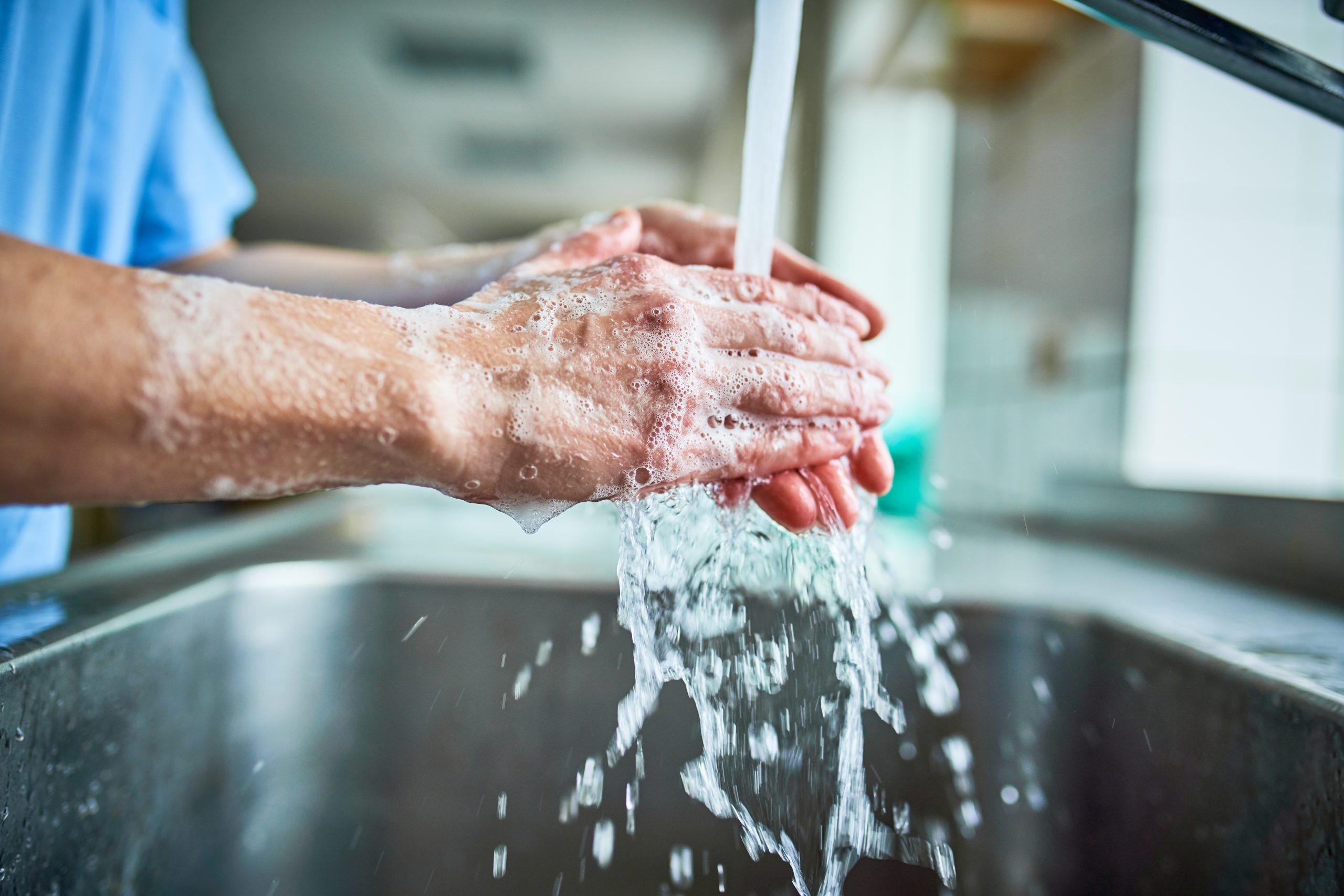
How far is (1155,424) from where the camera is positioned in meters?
0.83

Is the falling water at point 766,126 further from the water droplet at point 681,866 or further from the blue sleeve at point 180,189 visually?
the blue sleeve at point 180,189

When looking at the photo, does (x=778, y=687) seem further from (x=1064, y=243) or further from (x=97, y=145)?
(x=1064, y=243)

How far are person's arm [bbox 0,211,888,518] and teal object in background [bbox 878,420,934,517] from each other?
0.93 m

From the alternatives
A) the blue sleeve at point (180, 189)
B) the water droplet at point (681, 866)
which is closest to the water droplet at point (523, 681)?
the water droplet at point (681, 866)

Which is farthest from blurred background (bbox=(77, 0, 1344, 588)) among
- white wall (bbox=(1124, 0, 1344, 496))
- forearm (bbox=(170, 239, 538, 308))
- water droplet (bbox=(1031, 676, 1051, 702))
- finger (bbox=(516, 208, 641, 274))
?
forearm (bbox=(170, 239, 538, 308))

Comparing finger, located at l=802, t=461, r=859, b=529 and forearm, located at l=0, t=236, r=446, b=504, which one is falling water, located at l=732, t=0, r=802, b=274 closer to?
finger, located at l=802, t=461, r=859, b=529

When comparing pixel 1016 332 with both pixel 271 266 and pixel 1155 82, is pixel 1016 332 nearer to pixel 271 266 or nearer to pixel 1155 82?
pixel 1155 82

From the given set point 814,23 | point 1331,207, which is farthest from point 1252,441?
point 814,23

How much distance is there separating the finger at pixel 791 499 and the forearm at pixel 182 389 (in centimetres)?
18

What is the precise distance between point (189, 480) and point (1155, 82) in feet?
3.21

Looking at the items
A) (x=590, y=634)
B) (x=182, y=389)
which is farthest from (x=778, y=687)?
(x=182, y=389)

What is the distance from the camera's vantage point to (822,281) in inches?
17.7

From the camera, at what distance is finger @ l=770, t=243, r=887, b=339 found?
0.44 metres

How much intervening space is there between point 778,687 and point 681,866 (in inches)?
5.5
